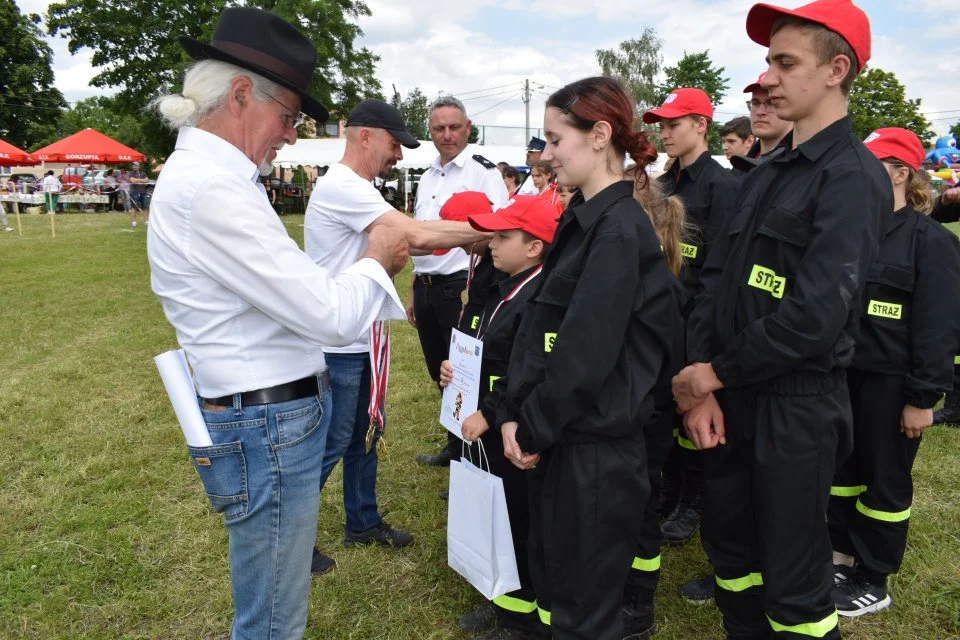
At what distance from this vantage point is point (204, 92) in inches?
68.5

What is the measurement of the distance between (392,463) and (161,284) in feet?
10.4

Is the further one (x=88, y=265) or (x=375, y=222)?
(x=88, y=265)

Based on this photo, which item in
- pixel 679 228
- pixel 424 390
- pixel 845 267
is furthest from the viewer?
pixel 424 390

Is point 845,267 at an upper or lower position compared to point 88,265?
upper

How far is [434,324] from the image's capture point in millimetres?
4477

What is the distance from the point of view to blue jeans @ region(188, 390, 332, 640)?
1780 mm

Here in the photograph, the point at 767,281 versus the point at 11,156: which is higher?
the point at 11,156

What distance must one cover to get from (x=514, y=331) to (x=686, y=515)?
5.98 ft

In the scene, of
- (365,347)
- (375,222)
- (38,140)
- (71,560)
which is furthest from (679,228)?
(38,140)

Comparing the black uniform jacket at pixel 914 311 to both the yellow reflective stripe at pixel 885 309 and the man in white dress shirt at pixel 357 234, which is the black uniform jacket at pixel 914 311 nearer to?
the yellow reflective stripe at pixel 885 309

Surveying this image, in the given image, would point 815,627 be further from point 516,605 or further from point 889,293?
point 889,293

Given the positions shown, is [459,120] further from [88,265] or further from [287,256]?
[88,265]

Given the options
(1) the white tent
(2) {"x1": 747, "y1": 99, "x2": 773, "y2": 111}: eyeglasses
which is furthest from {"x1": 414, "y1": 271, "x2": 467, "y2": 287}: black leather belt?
(1) the white tent

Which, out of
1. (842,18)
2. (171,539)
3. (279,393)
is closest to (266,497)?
(279,393)
